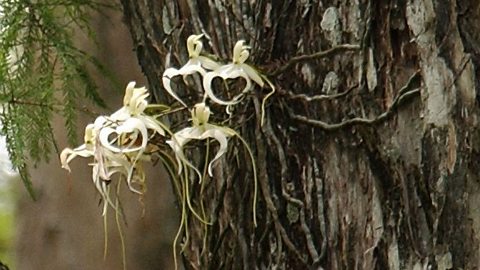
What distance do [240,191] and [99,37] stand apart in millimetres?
1094

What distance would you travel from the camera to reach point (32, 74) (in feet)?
6.37

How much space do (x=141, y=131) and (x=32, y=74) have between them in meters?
0.73

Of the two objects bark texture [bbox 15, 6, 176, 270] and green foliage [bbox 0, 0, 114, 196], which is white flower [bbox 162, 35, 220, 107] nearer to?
green foliage [bbox 0, 0, 114, 196]

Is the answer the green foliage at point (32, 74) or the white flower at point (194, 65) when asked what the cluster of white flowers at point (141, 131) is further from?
the green foliage at point (32, 74)

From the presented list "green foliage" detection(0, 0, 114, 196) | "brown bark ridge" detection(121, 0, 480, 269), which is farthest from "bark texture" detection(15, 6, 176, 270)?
"brown bark ridge" detection(121, 0, 480, 269)

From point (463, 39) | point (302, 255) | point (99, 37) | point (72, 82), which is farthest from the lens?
point (99, 37)

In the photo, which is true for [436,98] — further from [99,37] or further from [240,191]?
[99,37]

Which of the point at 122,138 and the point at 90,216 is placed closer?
the point at 122,138

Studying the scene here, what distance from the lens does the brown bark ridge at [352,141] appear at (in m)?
1.31

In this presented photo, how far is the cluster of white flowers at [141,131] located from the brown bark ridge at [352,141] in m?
0.09

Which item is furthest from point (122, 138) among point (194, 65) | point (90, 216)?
point (90, 216)

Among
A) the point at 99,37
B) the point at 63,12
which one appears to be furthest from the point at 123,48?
the point at 63,12

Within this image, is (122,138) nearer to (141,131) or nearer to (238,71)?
(141,131)

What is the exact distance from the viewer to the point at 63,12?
2.01 m
